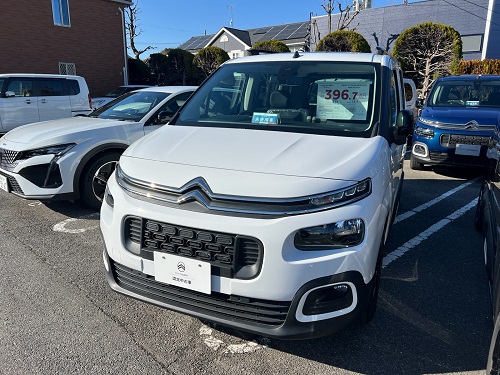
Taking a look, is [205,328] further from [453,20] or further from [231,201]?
[453,20]

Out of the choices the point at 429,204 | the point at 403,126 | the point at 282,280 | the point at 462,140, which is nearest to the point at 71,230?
the point at 282,280

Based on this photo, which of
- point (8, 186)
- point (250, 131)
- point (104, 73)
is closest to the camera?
point (250, 131)

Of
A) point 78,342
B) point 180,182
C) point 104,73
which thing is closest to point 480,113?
point 180,182

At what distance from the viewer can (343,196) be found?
2041 millimetres

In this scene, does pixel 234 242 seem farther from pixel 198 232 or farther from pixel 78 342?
pixel 78 342

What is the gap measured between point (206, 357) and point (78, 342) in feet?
2.74

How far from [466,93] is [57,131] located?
711 cm

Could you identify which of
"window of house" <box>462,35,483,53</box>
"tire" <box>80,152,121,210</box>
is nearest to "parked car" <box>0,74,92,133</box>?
"tire" <box>80,152,121,210</box>

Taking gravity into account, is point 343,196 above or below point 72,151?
above

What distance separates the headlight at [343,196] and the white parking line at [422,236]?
169 cm

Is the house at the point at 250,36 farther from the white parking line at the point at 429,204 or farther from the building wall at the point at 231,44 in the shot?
the white parking line at the point at 429,204

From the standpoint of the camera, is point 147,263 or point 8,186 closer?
point 147,263

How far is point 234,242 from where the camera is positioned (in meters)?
1.95

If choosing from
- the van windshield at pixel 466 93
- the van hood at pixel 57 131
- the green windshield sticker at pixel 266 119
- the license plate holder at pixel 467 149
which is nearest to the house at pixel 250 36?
the van windshield at pixel 466 93
